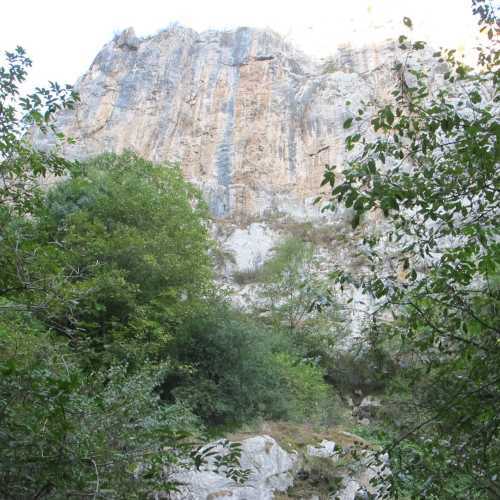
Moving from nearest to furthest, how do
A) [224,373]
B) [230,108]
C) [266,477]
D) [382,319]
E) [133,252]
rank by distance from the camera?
[382,319]
[266,477]
[224,373]
[133,252]
[230,108]

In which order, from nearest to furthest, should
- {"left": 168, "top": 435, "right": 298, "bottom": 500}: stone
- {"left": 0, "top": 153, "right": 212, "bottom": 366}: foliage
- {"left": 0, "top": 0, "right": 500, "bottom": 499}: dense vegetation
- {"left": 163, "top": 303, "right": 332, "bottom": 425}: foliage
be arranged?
{"left": 0, "top": 0, "right": 500, "bottom": 499}: dense vegetation
{"left": 168, "top": 435, "right": 298, "bottom": 500}: stone
{"left": 0, "top": 153, "right": 212, "bottom": 366}: foliage
{"left": 163, "top": 303, "right": 332, "bottom": 425}: foliage

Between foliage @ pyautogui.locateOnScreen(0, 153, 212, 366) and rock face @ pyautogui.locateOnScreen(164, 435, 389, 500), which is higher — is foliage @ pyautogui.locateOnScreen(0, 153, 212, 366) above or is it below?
above

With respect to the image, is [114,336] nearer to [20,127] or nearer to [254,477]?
[254,477]

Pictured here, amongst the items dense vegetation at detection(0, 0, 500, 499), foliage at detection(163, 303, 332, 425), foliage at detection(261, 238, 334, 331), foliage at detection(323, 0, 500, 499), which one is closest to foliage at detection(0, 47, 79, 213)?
dense vegetation at detection(0, 0, 500, 499)

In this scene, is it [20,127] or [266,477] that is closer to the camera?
[20,127]

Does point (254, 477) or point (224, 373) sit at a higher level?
point (224, 373)

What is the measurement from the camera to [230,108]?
3956cm

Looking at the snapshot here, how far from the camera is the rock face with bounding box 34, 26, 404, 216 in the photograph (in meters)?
36.4

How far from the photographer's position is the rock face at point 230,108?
36438 millimetres

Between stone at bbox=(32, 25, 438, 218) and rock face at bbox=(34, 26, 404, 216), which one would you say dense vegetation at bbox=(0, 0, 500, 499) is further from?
stone at bbox=(32, 25, 438, 218)

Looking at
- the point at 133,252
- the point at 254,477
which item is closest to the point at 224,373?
the point at 133,252

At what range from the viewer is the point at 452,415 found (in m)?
3.75

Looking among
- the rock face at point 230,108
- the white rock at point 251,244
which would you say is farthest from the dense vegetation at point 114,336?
the rock face at point 230,108

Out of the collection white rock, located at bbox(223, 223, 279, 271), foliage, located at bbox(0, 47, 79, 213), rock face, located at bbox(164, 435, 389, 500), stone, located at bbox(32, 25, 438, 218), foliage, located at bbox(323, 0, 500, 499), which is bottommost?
rock face, located at bbox(164, 435, 389, 500)
